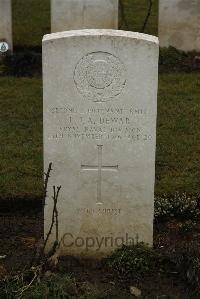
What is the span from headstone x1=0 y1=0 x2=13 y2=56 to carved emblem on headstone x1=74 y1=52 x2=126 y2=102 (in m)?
6.52

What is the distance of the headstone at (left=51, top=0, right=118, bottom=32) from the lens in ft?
39.9

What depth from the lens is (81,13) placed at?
12.2 meters

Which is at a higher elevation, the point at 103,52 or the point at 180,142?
the point at 103,52

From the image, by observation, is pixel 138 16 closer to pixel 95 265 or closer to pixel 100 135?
pixel 100 135

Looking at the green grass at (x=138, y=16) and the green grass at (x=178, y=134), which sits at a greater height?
the green grass at (x=138, y=16)

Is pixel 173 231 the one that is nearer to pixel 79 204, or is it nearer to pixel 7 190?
pixel 79 204

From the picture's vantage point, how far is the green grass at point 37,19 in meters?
13.7

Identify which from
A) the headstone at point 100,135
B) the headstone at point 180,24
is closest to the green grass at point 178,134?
the headstone at point 180,24

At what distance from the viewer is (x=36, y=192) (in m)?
7.06

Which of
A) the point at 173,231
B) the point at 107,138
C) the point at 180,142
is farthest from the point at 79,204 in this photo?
the point at 180,142

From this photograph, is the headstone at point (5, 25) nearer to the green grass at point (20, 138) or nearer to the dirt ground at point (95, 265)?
the green grass at point (20, 138)

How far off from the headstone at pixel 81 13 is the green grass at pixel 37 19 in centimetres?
100

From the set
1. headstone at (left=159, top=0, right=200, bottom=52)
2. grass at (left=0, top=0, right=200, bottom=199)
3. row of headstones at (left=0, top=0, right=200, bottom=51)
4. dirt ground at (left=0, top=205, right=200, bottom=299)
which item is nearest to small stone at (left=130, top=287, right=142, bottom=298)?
dirt ground at (left=0, top=205, right=200, bottom=299)

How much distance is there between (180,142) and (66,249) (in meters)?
3.09
